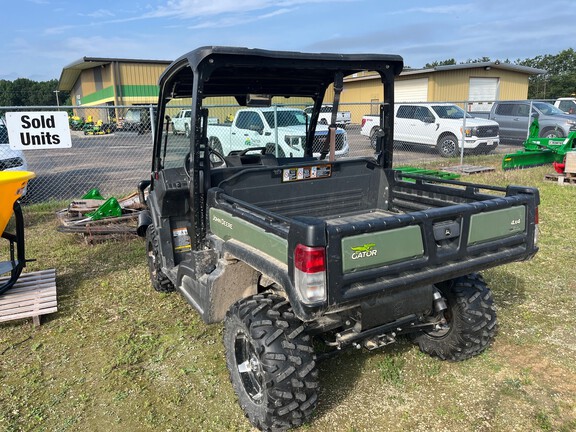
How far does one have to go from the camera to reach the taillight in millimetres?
2215

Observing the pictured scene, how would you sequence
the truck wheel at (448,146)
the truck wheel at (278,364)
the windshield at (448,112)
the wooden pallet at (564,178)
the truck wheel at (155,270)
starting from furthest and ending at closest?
1. the windshield at (448,112)
2. the truck wheel at (448,146)
3. the wooden pallet at (564,178)
4. the truck wheel at (155,270)
5. the truck wheel at (278,364)

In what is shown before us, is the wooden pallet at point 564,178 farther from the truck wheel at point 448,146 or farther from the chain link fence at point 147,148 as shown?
the truck wheel at point 448,146

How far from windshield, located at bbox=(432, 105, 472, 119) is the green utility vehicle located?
11.9m

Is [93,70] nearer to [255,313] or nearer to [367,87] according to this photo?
[367,87]

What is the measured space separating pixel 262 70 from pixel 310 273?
6.59ft

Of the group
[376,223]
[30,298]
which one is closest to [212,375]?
[376,223]

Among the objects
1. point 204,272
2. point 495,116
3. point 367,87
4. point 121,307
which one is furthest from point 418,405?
point 367,87

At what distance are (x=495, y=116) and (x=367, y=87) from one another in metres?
13.4

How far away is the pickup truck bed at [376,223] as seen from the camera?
2340mm

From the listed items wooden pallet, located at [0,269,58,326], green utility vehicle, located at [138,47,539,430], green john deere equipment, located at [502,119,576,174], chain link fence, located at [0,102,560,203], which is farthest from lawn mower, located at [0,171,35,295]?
green john deere equipment, located at [502,119,576,174]

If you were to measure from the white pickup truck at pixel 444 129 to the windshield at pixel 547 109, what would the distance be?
2748 millimetres

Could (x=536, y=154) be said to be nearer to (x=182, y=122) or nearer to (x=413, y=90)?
(x=182, y=122)

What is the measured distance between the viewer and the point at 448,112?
15.1m

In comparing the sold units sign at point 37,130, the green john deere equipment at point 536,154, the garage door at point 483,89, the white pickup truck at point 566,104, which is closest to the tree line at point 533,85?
the garage door at point 483,89
